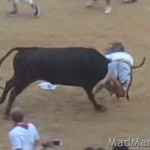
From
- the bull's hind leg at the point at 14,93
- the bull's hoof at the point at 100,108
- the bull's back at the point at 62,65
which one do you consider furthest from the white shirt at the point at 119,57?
the bull's hind leg at the point at 14,93

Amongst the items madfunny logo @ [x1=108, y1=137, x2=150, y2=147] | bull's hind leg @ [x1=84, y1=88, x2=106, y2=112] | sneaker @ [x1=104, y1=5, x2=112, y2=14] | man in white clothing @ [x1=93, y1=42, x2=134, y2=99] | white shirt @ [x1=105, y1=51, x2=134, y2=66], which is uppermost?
white shirt @ [x1=105, y1=51, x2=134, y2=66]

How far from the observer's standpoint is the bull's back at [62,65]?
38.8 ft

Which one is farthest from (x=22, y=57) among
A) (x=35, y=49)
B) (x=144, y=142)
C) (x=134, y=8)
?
(x=134, y=8)

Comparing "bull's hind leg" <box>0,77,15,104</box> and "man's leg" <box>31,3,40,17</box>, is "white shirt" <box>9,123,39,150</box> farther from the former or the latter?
"man's leg" <box>31,3,40,17</box>

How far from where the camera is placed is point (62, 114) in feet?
39.5

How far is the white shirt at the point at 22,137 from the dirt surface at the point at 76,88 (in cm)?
160

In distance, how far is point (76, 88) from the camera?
13109mm

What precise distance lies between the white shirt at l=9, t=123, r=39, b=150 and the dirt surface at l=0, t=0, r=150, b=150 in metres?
1.60

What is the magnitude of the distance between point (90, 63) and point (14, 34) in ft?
14.7

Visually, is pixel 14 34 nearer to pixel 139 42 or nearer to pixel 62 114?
pixel 139 42

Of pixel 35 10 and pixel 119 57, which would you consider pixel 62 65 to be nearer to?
pixel 119 57

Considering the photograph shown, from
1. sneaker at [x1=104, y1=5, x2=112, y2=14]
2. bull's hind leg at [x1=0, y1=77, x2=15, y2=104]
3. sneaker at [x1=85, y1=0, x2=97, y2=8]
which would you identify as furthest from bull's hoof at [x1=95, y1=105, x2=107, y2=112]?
sneaker at [x1=85, y1=0, x2=97, y2=8]

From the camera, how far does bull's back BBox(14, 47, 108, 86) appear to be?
11812mm

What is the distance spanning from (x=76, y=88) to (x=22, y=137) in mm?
3982
